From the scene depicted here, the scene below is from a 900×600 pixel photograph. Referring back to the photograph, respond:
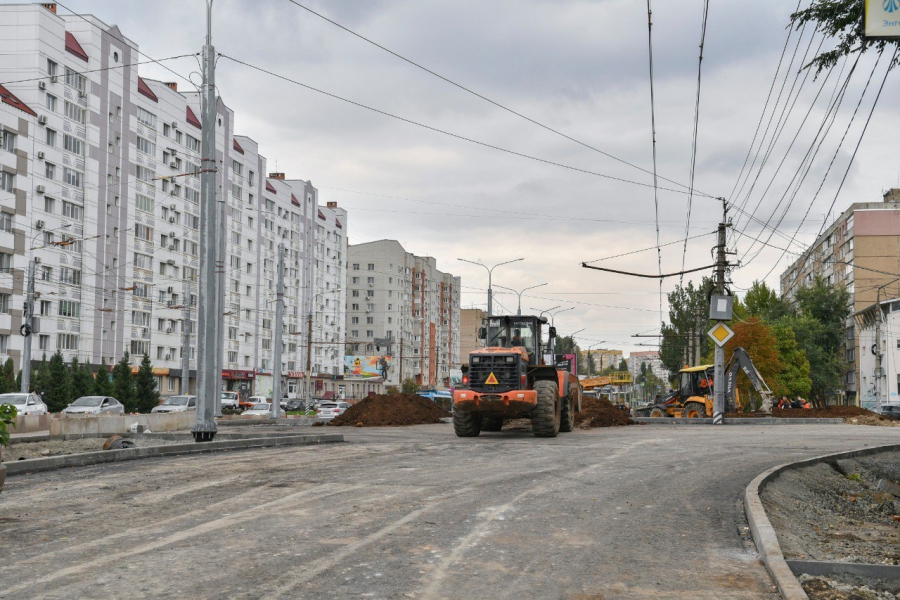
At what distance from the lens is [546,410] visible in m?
24.0

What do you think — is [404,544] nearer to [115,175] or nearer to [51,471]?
[51,471]

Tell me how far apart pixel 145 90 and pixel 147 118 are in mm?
2243

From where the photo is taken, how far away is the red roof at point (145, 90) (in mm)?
73000

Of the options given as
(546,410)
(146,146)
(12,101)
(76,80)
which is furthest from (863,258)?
(546,410)

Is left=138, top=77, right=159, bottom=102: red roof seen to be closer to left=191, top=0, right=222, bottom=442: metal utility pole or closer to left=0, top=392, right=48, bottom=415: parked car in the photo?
left=0, top=392, right=48, bottom=415: parked car

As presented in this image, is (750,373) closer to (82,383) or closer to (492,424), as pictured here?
(492,424)

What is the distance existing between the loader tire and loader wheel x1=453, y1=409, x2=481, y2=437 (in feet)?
11.5

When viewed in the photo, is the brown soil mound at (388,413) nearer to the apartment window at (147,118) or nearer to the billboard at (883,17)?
the billboard at (883,17)

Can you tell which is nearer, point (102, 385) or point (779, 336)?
point (102, 385)

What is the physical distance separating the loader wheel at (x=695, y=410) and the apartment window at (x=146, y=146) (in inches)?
1944

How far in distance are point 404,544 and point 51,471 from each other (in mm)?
8187

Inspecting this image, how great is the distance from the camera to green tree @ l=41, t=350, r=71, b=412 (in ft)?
174

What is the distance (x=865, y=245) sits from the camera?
94438 mm

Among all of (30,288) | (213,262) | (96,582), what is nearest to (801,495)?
(96,582)
